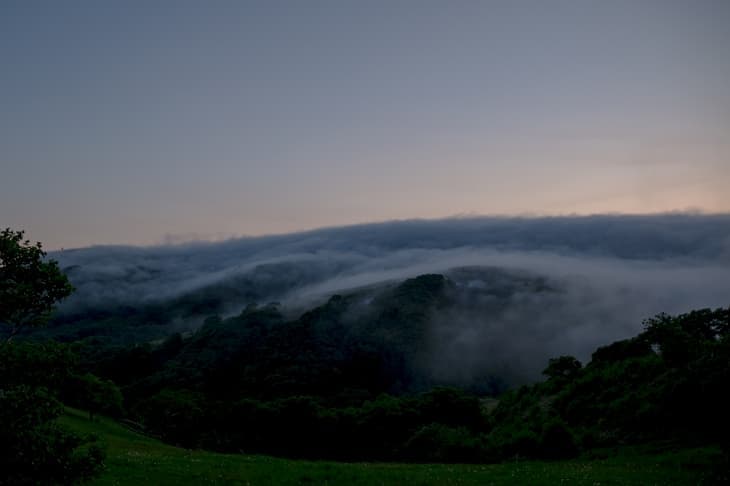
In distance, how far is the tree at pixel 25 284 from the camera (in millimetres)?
15648

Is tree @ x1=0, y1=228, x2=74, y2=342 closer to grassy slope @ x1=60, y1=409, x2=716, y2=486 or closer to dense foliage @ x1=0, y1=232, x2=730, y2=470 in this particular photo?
dense foliage @ x1=0, y1=232, x2=730, y2=470

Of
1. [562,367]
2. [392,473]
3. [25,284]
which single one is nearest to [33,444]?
[25,284]

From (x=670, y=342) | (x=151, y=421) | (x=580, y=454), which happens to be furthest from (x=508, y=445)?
(x=151, y=421)

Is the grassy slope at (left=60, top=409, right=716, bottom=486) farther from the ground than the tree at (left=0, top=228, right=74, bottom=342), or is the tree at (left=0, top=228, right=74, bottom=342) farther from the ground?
the tree at (left=0, top=228, right=74, bottom=342)

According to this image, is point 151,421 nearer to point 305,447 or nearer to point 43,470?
point 305,447

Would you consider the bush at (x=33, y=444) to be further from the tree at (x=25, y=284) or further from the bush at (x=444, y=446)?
the bush at (x=444, y=446)

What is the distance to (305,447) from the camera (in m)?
84.2

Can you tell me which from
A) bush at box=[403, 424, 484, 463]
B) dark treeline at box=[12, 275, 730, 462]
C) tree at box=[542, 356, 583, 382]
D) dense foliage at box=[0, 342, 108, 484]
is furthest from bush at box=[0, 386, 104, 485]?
tree at box=[542, 356, 583, 382]

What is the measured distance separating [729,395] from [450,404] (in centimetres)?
5473

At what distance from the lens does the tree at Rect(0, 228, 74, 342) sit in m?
15.6

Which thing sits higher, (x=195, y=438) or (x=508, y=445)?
(x=508, y=445)

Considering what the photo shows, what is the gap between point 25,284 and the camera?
15.8 metres

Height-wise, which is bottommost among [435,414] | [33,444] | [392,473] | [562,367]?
[435,414]

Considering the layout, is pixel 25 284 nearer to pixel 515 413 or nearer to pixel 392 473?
pixel 392 473
